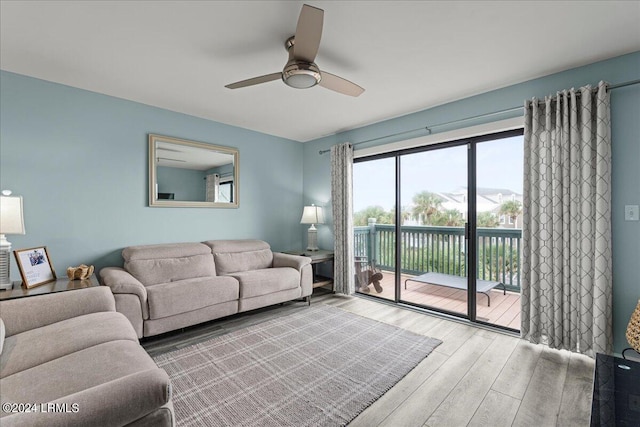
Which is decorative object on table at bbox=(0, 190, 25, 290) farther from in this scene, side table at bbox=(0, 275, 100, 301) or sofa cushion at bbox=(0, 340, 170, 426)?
sofa cushion at bbox=(0, 340, 170, 426)

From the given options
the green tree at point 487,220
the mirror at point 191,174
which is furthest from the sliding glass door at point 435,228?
the mirror at point 191,174

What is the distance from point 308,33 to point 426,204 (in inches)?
101

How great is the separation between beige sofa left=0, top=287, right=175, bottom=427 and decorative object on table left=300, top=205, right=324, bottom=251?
277 cm

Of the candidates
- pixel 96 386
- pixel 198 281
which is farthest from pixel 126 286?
pixel 96 386

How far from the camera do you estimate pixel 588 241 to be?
2.32 meters

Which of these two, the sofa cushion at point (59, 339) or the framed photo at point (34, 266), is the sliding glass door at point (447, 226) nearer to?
the sofa cushion at point (59, 339)

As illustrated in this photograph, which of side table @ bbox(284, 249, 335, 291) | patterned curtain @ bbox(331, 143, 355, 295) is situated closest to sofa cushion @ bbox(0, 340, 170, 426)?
side table @ bbox(284, 249, 335, 291)

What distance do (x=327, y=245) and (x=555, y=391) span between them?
10.6 ft

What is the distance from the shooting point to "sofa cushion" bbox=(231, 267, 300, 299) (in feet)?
10.7

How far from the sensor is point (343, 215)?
14.0ft

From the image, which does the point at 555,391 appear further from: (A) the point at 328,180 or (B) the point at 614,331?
(A) the point at 328,180

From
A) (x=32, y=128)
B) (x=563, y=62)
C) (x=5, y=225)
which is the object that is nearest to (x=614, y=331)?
(x=563, y=62)

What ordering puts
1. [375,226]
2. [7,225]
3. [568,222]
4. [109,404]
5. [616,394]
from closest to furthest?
[109,404] → [616,394] → [7,225] → [568,222] → [375,226]

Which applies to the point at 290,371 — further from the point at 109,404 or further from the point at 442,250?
the point at 442,250
